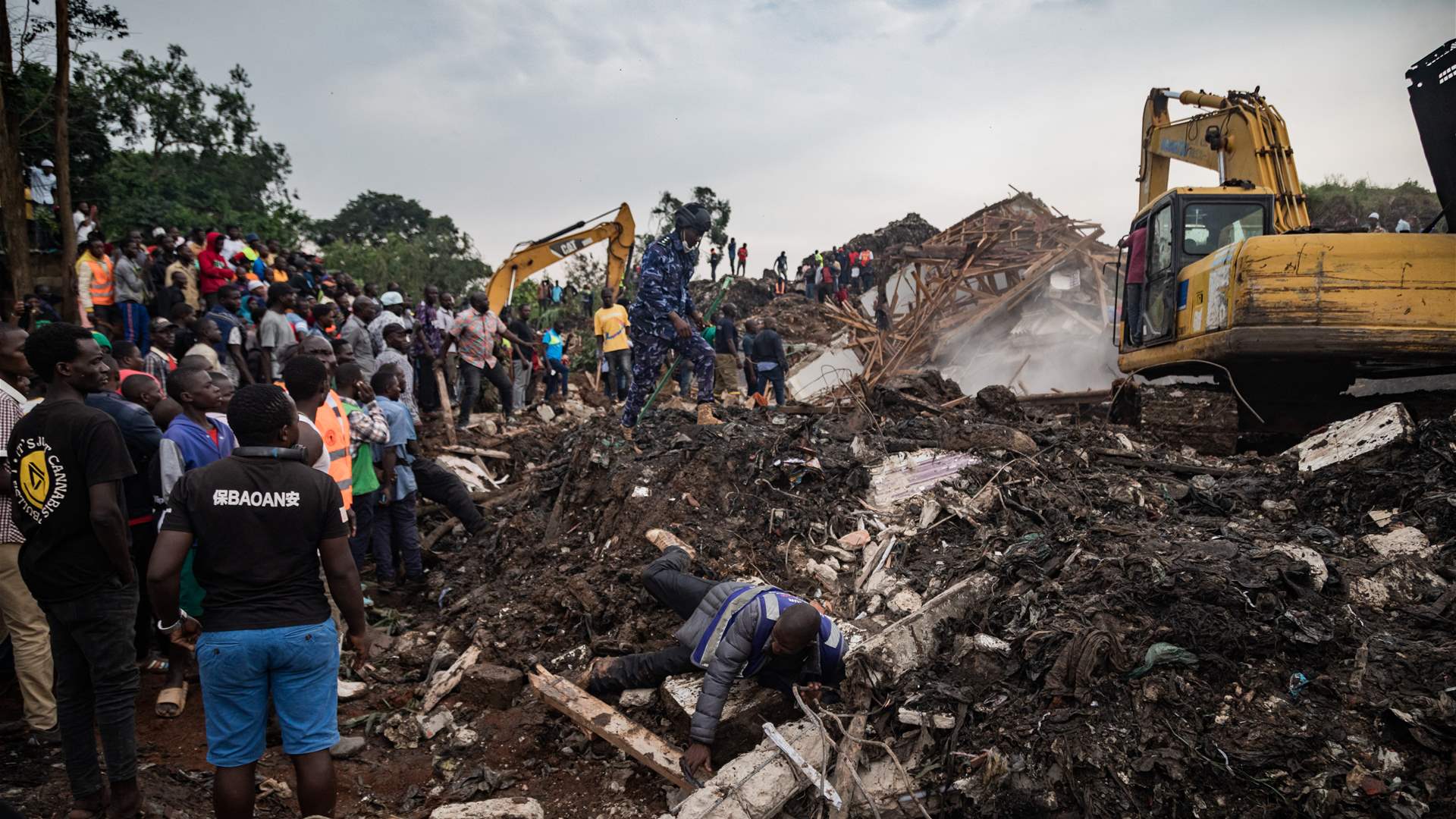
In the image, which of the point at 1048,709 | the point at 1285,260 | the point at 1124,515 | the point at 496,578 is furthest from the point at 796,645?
the point at 1285,260

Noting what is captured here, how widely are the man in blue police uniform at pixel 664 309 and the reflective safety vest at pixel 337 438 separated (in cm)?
257

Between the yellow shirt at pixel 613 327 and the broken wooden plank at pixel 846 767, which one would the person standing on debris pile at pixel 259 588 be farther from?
the yellow shirt at pixel 613 327

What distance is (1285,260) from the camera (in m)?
5.82

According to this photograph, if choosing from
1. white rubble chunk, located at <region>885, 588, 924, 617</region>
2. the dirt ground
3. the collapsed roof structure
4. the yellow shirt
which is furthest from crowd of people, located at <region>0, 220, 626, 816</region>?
the collapsed roof structure

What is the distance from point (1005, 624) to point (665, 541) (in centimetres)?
214

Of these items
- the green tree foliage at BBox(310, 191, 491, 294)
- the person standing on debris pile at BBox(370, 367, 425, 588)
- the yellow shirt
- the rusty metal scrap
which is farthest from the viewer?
the green tree foliage at BBox(310, 191, 491, 294)

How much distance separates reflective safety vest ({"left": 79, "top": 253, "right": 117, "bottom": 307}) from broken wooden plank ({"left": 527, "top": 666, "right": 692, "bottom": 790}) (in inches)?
278

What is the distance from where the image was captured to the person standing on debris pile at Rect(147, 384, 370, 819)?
8.24 ft

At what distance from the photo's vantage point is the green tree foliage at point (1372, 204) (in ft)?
67.5

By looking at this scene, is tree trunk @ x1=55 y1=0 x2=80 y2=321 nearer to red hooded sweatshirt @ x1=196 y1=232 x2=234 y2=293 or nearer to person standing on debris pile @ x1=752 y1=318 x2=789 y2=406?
red hooded sweatshirt @ x1=196 y1=232 x2=234 y2=293

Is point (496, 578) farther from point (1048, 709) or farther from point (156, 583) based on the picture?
point (1048, 709)

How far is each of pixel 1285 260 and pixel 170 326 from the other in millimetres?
8615

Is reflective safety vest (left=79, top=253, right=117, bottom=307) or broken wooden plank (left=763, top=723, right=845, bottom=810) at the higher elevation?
reflective safety vest (left=79, top=253, right=117, bottom=307)

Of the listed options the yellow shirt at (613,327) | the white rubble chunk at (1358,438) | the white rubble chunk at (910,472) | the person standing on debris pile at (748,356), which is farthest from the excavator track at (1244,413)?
the yellow shirt at (613,327)
